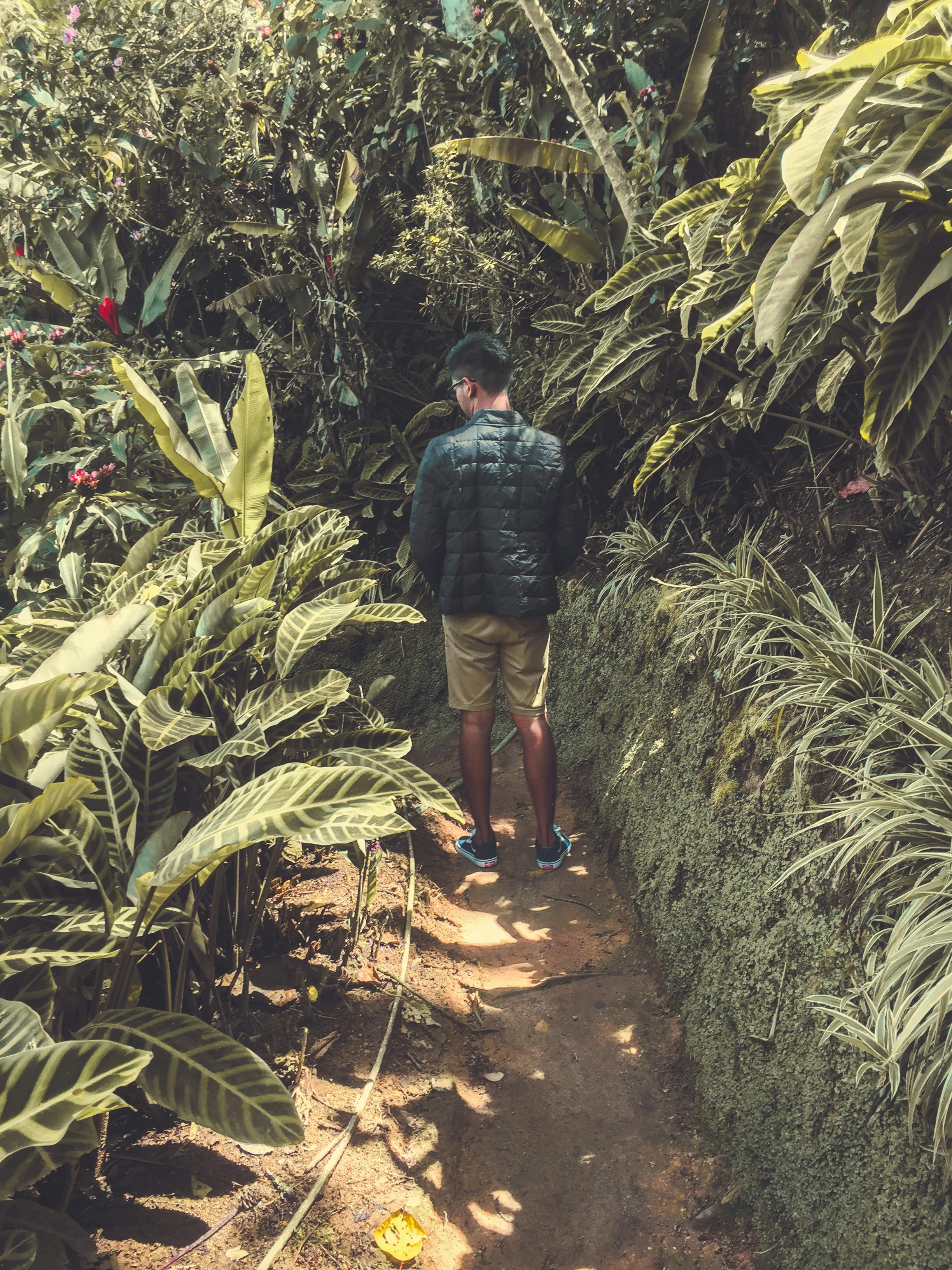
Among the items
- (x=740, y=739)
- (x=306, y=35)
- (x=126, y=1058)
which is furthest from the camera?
(x=306, y=35)

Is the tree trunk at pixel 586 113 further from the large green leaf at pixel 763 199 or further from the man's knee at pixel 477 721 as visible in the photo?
the man's knee at pixel 477 721

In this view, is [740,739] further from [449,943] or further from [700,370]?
[700,370]

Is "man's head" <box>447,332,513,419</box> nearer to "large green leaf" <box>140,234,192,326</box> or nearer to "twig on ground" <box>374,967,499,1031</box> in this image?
"twig on ground" <box>374,967,499,1031</box>

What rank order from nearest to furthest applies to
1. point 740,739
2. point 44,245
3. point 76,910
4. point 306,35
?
Answer: point 76,910
point 740,739
point 306,35
point 44,245

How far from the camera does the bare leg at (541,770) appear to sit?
3.82 meters

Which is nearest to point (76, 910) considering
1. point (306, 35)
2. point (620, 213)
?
point (620, 213)

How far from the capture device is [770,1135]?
2.06 metres

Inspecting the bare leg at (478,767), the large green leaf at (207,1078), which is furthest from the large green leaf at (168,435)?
the large green leaf at (207,1078)

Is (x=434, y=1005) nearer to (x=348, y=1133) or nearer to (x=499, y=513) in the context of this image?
(x=348, y=1133)

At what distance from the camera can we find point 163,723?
1938mm

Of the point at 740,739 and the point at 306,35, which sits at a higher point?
the point at 306,35

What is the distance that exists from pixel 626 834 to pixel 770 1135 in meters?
1.56

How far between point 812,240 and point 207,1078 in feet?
5.90

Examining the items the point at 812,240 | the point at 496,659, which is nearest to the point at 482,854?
the point at 496,659
